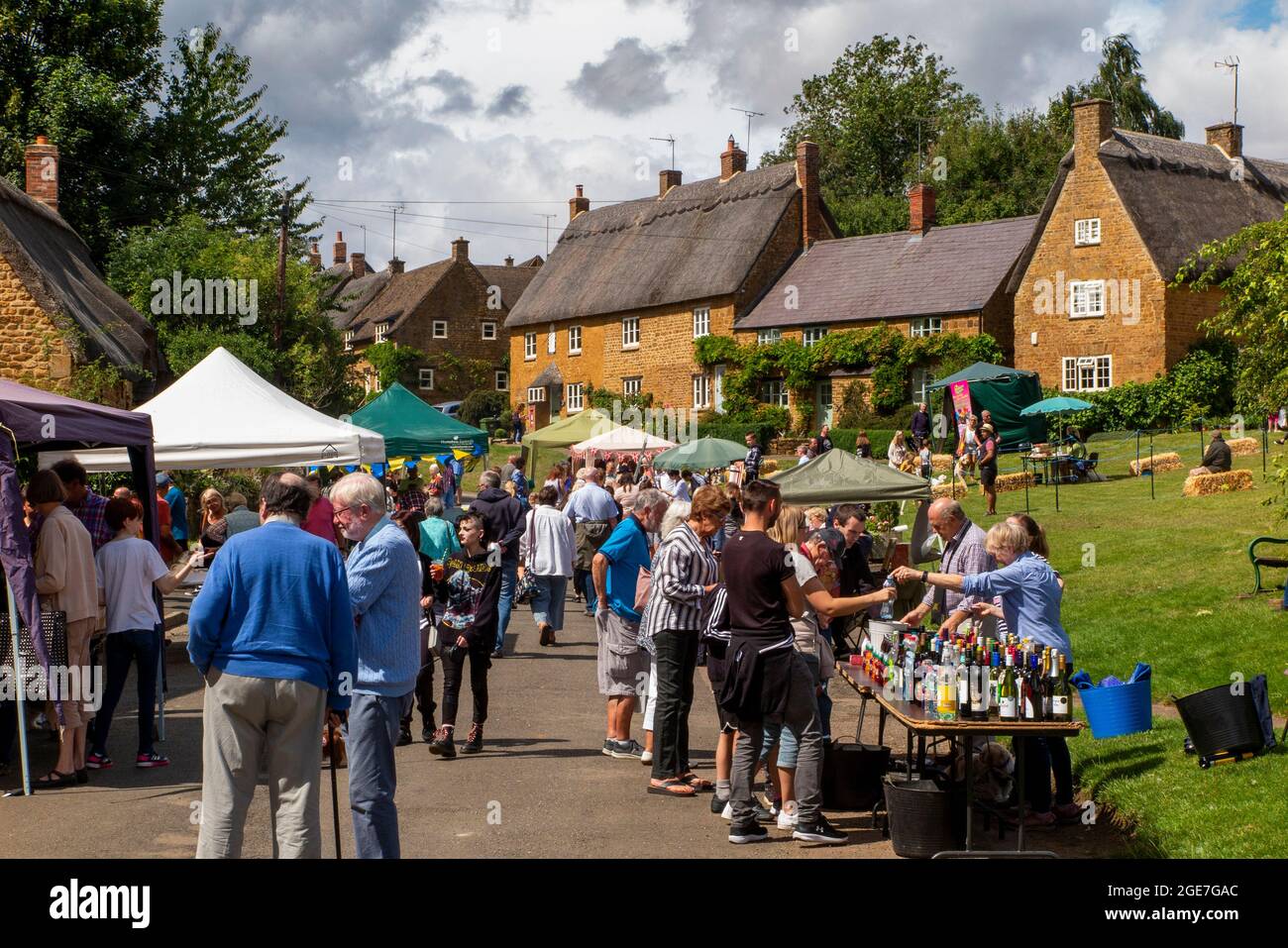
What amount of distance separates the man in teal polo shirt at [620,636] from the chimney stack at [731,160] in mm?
51952

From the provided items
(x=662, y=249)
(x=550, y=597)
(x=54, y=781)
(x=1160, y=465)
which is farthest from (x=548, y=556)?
(x=662, y=249)

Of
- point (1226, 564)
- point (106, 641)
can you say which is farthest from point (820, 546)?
point (1226, 564)

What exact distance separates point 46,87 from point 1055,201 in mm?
30852

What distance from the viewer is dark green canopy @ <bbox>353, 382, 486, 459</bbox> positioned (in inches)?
953

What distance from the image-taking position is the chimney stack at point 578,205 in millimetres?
70188

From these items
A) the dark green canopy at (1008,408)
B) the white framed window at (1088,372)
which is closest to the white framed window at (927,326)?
the white framed window at (1088,372)

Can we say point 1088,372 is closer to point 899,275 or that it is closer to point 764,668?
point 899,275

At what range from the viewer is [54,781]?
937 centimetres

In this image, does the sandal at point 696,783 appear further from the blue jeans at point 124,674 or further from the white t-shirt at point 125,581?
the white t-shirt at point 125,581

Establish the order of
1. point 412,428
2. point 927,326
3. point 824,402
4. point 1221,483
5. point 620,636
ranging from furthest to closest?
point 824,402
point 927,326
point 1221,483
point 412,428
point 620,636

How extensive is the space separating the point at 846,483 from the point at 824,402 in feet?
104

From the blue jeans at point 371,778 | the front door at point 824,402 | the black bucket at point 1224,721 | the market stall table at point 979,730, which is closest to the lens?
the blue jeans at point 371,778

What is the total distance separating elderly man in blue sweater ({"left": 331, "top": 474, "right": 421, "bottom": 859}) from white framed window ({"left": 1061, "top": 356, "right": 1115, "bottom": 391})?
40123 millimetres

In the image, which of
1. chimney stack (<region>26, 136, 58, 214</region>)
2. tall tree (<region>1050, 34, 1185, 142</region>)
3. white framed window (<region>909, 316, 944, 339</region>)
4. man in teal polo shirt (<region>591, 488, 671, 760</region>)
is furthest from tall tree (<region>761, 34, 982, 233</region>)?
man in teal polo shirt (<region>591, 488, 671, 760</region>)
